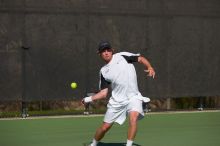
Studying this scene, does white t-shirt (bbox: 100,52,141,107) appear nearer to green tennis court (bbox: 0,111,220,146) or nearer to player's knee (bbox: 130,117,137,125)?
player's knee (bbox: 130,117,137,125)

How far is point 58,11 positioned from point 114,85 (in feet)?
12.6

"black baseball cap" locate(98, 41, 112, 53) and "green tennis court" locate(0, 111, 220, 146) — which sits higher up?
"black baseball cap" locate(98, 41, 112, 53)

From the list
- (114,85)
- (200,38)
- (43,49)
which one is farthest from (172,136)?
(200,38)

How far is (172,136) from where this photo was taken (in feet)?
26.8

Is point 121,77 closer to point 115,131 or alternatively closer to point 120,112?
point 120,112

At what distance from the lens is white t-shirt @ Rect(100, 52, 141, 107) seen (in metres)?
6.80

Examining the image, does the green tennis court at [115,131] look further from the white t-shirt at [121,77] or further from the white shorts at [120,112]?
the white t-shirt at [121,77]

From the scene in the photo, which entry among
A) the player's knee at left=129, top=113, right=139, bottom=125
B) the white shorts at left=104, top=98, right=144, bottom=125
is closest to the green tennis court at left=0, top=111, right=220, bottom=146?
the white shorts at left=104, top=98, right=144, bottom=125

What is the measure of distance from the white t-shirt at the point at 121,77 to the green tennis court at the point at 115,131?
0.89m

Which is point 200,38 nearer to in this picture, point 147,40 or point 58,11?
point 147,40

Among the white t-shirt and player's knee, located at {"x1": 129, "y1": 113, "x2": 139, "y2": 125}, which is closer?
player's knee, located at {"x1": 129, "y1": 113, "x2": 139, "y2": 125}

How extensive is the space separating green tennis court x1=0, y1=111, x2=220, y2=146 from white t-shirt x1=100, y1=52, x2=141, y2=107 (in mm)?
893

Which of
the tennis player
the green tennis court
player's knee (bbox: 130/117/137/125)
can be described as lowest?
the green tennis court

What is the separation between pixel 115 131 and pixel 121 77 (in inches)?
85.1
